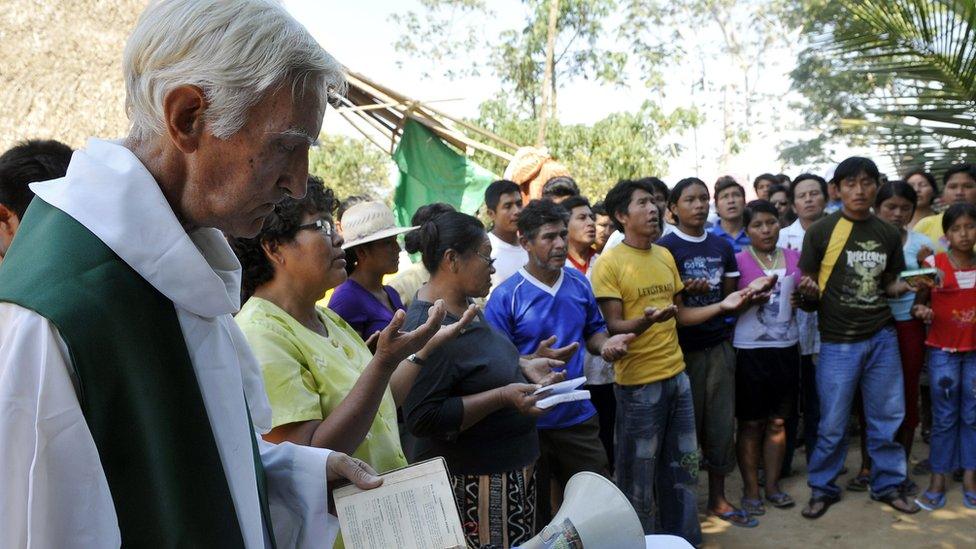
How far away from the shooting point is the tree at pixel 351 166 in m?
23.0

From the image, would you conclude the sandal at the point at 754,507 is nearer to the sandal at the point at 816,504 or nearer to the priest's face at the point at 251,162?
the sandal at the point at 816,504

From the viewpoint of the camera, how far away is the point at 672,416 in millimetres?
4801

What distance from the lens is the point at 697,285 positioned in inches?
196

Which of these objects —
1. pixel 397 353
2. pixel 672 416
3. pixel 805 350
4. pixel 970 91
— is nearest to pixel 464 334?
pixel 397 353

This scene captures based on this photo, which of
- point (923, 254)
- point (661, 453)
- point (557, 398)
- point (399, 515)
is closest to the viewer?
point (399, 515)

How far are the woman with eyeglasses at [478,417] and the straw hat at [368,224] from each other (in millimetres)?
577

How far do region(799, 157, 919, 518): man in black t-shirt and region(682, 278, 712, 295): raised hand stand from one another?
0.76m

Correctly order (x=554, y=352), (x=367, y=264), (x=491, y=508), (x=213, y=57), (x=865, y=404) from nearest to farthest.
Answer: (x=213, y=57), (x=491, y=508), (x=554, y=352), (x=367, y=264), (x=865, y=404)

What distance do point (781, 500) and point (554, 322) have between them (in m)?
2.49

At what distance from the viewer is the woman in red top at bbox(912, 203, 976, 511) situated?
5.28m

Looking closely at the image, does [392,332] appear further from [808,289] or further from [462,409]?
[808,289]

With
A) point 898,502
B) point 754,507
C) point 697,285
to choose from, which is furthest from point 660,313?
point 898,502

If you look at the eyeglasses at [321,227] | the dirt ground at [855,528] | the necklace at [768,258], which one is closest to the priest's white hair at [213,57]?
the eyeglasses at [321,227]

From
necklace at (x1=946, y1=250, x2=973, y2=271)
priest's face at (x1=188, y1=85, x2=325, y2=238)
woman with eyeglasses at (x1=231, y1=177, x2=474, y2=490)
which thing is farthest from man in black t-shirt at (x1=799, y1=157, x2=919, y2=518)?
priest's face at (x1=188, y1=85, x2=325, y2=238)
